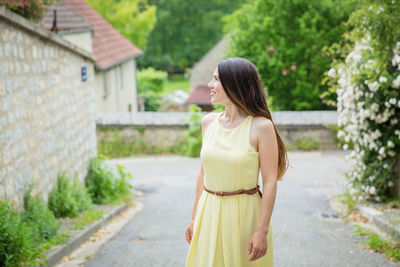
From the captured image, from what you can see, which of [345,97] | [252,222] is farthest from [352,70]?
[252,222]

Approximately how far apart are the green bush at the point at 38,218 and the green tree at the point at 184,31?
2100 inches

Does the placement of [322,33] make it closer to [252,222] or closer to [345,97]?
[345,97]

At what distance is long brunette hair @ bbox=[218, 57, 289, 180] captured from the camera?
2.94m

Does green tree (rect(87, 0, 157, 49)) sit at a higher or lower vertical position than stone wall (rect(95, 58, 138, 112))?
higher

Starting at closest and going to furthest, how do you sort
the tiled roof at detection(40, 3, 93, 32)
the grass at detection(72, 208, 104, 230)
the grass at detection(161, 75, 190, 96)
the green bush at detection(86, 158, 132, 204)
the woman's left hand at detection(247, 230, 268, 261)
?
the woman's left hand at detection(247, 230, 268, 261)
the grass at detection(72, 208, 104, 230)
the green bush at detection(86, 158, 132, 204)
the tiled roof at detection(40, 3, 93, 32)
the grass at detection(161, 75, 190, 96)

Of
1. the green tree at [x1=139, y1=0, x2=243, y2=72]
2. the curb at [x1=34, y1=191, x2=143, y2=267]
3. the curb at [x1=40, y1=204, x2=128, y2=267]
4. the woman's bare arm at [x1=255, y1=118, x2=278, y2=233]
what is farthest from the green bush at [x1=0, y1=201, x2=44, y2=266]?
the green tree at [x1=139, y1=0, x2=243, y2=72]

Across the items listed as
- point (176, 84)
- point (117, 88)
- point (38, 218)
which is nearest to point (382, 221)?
point (38, 218)

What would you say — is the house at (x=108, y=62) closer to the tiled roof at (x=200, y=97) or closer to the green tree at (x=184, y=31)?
the tiled roof at (x=200, y=97)

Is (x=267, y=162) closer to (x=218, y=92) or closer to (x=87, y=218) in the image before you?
(x=218, y=92)

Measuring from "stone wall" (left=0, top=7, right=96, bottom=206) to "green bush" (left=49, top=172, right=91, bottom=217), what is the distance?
14 cm

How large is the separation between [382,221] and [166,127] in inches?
386

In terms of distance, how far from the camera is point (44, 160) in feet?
21.2

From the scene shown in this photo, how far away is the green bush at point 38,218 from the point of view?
5563mm

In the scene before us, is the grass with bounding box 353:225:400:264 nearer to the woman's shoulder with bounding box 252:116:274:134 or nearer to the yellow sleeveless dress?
the yellow sleeveless dress
